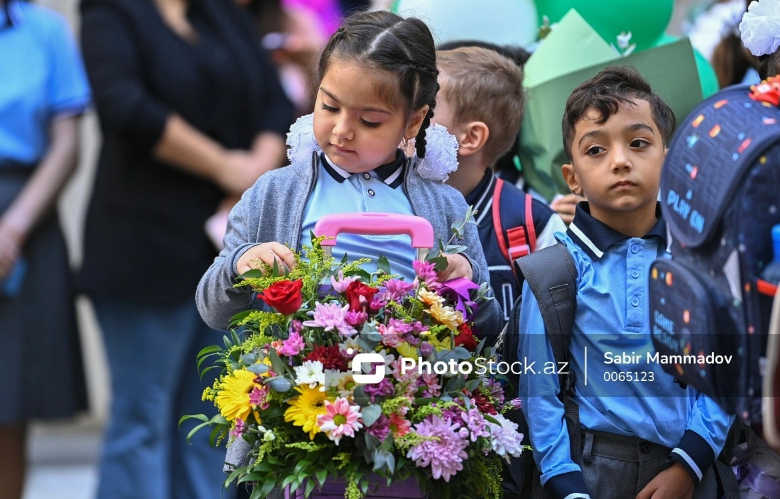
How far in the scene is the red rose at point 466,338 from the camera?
7.50ft

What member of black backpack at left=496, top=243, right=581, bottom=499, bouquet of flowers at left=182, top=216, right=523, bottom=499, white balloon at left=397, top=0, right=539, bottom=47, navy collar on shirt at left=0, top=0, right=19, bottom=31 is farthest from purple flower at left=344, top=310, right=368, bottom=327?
navy collar on shirt at left=0, top=0, right=19, bottom=31

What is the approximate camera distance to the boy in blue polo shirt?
2447mm

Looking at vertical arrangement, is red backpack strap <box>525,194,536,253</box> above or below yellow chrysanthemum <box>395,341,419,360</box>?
below

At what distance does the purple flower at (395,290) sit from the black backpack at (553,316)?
32 cm

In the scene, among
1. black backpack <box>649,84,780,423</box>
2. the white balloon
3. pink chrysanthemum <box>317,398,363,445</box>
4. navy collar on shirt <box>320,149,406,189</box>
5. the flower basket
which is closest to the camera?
black backpack <box>649,84,780,423</box>

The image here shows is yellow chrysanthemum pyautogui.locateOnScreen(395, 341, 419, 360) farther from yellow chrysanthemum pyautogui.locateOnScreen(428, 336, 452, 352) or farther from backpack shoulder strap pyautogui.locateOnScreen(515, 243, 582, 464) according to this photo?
backpack shoulder strap pyautogui.locateOnScreen(515, 243, 582, 464)

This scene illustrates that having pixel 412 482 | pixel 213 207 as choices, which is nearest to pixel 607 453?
pixel 412 482

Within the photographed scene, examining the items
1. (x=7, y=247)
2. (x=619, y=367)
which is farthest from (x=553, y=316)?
(x=7, y=247)

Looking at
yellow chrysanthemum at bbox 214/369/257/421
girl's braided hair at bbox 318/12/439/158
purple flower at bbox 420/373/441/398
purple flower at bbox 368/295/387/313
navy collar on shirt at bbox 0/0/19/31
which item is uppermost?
girl's braided hair at bbox 318/12/439/158

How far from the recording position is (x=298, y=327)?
2213 mm

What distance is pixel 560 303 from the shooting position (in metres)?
2.46

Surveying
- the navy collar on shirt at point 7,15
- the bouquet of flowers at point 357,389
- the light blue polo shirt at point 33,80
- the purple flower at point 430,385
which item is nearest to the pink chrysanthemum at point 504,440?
the bouquet of flowers at point 357,389

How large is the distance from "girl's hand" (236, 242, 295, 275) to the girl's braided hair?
401 millimetres

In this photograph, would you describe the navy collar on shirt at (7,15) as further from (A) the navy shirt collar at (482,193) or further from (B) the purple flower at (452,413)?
(B) the purple flower at (452,413)
